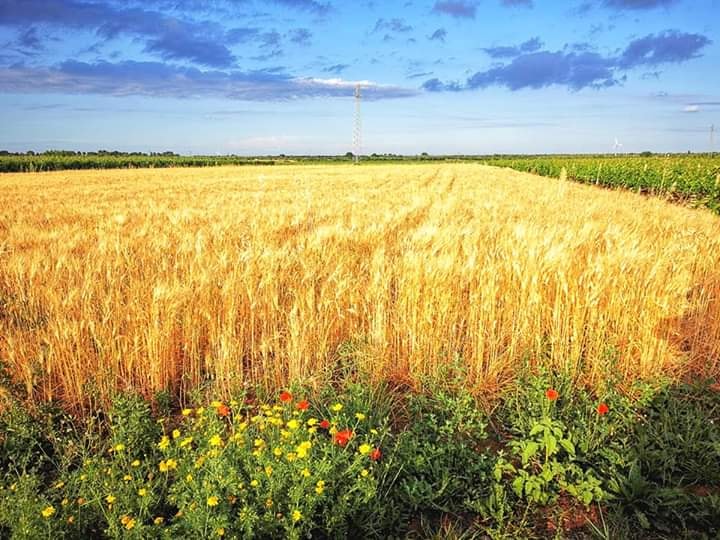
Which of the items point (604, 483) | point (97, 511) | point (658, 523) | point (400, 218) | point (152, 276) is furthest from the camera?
point (400, 218)

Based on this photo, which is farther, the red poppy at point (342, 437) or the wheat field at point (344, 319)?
the wheat field at point (344, 319)

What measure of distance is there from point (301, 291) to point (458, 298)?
1.27m

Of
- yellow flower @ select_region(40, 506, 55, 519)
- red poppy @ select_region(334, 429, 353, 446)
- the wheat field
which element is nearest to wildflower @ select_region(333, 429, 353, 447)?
red poppy @ select_region(334, 429, 353, 446)

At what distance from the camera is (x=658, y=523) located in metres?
2.46

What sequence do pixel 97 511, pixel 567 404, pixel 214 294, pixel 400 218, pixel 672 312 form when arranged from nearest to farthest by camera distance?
pixel 97 511 < pixel 567 404 < pixel 672 312 < pixel 214 294 < pixel 400 218

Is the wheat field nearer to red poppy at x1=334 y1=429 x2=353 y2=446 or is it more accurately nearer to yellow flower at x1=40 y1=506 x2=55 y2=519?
red poppy at x1=334 y1=429 x2=353 y2=446

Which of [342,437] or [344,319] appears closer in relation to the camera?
[342,437]

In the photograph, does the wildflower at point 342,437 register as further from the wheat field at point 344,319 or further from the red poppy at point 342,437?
the wheat field at point 344,319

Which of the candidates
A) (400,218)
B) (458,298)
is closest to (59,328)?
(458,298)

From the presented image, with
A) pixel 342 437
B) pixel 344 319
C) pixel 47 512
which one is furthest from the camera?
pixel 344 319

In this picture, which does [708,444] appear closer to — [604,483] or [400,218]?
[604,483]

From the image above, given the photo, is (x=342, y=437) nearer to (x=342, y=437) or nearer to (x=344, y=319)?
(x=342, y=437)

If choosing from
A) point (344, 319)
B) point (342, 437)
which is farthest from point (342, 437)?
point (344, 319)

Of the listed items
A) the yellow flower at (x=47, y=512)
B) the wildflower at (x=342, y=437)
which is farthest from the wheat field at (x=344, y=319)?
the yellow flower at (x=47, y=512)
